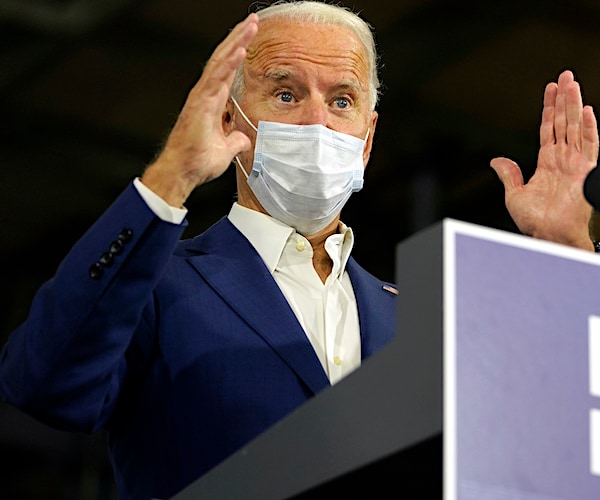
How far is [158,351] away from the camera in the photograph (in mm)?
1929

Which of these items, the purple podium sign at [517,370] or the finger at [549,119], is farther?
the finger at [549,119]

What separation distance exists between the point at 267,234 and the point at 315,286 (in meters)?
0.14

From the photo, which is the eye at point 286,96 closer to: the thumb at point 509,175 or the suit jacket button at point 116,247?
the thumb at point 509,175

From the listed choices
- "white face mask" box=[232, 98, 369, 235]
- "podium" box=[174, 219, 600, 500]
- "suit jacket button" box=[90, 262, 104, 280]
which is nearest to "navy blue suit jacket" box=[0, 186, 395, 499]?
"suit jacket button" box=[90, 262, 104, 280]

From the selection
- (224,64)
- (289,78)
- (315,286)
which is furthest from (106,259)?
(289,78)

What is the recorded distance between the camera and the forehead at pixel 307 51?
2.31 metres

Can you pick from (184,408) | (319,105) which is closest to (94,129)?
(319,105)

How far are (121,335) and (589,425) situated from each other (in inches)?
29.4

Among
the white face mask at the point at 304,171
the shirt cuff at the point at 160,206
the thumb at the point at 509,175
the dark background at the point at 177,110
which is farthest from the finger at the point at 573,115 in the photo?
the dark background at the point at 177,110

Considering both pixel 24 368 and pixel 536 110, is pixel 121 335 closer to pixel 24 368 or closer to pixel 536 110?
pixel 24 368

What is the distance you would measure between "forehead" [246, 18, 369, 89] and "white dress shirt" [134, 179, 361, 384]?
0.91 feet

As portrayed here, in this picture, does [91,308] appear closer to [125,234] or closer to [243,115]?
[125,234]

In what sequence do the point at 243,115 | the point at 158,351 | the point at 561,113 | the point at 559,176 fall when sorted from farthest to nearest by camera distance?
the point at 243,115 < the point at 561,113 < the point at 559,176 < the point at 158,351

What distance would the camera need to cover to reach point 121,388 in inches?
75.0
